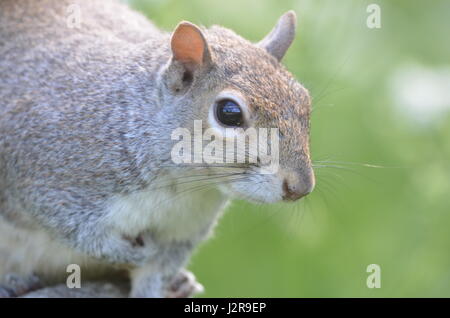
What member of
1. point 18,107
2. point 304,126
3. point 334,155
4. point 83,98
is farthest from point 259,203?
point 334,155

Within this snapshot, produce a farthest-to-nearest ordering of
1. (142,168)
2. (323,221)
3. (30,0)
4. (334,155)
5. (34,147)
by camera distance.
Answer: (323,221) → (334,155) → (30,0) → (34,147) → (142,168)

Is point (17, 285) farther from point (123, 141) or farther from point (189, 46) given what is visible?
point (189, 46)

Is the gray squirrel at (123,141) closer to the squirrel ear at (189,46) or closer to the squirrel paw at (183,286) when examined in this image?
the squirrel ear at (189,46)

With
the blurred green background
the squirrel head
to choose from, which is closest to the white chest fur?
the squirrel head

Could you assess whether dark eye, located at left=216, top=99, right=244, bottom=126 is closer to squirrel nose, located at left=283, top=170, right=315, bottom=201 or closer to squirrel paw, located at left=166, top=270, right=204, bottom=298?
squirrel nose, located at left=283, top=170, right=315, bottom=201

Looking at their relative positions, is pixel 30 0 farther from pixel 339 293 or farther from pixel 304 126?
pixel 339 293

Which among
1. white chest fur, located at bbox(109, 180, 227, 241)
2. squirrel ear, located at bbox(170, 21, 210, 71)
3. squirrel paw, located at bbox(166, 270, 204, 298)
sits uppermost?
squirrel ear, located at bbox(170, 21, 210, 71)

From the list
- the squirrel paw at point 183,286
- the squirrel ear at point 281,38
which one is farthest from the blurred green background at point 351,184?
the squirrel ear at point 281,38
